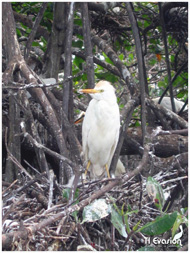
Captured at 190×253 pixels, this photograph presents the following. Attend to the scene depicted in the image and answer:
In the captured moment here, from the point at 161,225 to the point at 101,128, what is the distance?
1234 millimetres

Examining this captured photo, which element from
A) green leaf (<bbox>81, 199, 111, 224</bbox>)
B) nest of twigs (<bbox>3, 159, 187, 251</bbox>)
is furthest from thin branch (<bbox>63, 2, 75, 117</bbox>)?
green leaf (<bbox>81, 199, 111, 224</bbox>)

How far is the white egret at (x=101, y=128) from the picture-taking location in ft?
8.77

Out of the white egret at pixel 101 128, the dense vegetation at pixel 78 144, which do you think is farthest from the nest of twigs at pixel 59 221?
the white egret at pixel 101 128

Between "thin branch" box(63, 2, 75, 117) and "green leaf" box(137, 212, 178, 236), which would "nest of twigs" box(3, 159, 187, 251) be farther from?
"thin branch" box(63, 2, 75, 117)

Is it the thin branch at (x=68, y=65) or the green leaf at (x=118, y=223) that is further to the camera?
the thin branch at (x=68, y=65)

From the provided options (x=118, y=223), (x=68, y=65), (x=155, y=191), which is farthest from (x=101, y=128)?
(x=118, y=223)

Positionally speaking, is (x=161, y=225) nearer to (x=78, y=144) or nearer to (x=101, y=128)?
(x=78, y=144)

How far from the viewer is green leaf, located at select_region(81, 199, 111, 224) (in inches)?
65.9

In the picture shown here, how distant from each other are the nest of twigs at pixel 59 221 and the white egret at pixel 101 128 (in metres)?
0.70

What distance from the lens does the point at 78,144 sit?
2.32 meters

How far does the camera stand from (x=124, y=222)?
1.67m

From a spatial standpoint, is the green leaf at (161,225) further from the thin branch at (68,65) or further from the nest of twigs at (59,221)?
the thin branch at (68,65)

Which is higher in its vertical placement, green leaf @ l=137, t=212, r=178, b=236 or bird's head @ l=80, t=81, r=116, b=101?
bird's head @ l=80, t=81, r=116, b=101

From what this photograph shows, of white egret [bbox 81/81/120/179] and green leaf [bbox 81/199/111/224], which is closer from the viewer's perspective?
green leaf [bbox 81/199/111/224]
